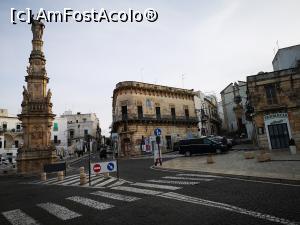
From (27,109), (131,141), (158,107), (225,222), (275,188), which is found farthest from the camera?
(158,107)

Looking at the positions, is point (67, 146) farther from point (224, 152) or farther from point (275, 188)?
point (275, 188)

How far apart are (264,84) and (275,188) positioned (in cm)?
1817

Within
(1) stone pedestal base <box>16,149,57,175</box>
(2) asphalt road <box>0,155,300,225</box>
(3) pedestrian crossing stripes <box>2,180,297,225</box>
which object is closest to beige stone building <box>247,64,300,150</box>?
(2) asphalt road <box>0,155,300,225</box>

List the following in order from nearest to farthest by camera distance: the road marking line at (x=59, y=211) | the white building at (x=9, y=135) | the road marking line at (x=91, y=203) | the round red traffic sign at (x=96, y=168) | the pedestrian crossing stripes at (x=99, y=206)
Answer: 1. the pedestrian crossing stripes at (x=99, y=206)
2. the road marking line at (x=59, y=211)
3. the road marking line at (x=91, y=203)
4. the round red traffic sign at (x=96, y=168)
5. the white building at (x=9, y=135)

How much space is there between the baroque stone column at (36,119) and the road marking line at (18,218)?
17.1 meters

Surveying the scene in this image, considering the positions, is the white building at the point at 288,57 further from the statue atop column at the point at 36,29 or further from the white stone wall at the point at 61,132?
the white stone wall at the point at 61,132

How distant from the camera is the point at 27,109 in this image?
77.6 feet

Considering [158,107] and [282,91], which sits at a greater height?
[158,107]

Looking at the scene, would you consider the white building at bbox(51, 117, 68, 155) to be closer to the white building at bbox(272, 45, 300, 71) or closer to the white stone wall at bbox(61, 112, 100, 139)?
the white stone wall at bbox(61, 112, 100, 139)

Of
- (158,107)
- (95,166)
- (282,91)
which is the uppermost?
(158,107)

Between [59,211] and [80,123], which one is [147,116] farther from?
[80,123]

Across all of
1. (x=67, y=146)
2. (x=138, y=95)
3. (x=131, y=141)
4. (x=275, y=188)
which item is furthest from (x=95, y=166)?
(x=67, y=146)

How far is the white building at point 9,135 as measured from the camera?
52.5 meters

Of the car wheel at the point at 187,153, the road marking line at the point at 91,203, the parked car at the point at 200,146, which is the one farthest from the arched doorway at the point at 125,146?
the road marking line at the point at 91,203
